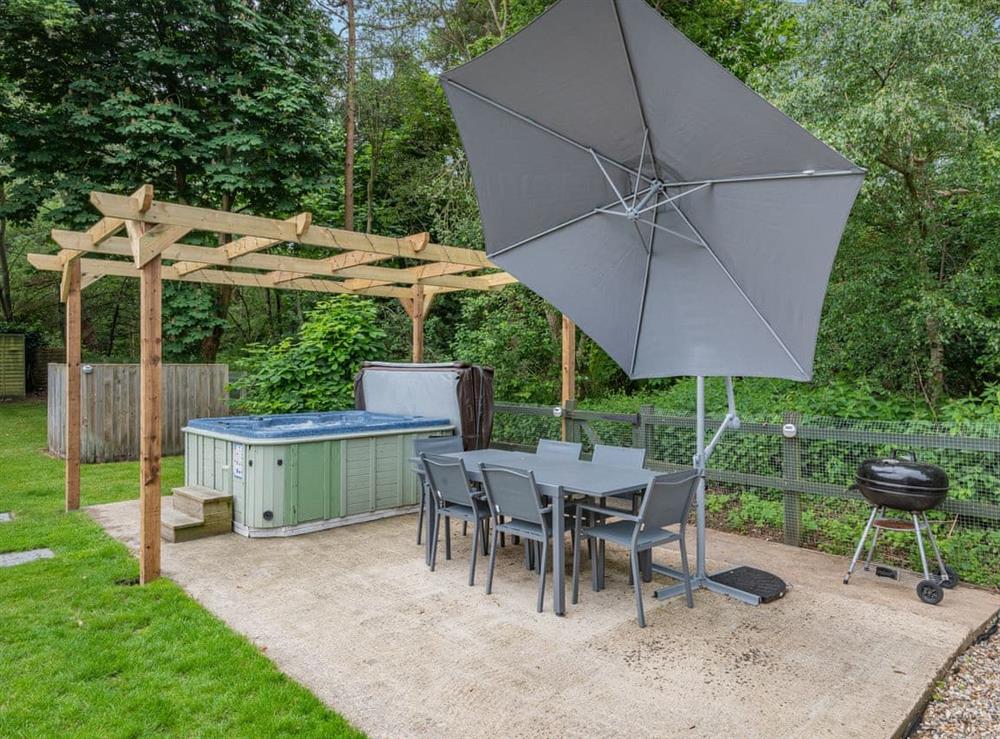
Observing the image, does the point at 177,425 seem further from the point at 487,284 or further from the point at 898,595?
the point at 898,595

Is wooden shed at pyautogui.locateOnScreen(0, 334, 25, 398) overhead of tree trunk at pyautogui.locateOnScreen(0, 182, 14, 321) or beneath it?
beneath

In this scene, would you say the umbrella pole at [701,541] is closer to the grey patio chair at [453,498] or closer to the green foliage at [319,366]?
the grey patio chair at [453,498]

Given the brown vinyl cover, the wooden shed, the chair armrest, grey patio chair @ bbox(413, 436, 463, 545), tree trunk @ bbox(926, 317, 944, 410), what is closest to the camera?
the chair armrest

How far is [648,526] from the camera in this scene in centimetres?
362

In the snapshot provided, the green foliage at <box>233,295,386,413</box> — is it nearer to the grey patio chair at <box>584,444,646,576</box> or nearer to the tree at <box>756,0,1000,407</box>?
the grey patio chair at <box>584,444,646,576</box>

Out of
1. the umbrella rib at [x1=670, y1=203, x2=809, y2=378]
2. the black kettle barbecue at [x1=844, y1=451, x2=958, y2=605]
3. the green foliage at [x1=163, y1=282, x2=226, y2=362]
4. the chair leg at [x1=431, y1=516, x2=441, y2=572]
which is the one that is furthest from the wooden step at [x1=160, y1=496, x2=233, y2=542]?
the green foliage at [x1=163, y1=282, x2=226, y2=362]

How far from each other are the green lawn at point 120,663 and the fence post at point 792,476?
3.99 meters

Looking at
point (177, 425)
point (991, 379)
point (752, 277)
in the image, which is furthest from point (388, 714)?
point (177, 425)

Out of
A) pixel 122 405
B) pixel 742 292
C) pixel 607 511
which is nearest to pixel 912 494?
pixel 742 292

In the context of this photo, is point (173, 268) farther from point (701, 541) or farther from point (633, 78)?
point (701, 541)

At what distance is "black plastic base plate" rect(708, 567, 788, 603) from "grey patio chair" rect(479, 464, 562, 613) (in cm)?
124

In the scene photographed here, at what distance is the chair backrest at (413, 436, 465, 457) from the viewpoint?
17.5 ft

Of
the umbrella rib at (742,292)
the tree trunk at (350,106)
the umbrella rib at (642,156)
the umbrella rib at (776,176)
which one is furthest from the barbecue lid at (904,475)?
the tree trunk at (350,106)

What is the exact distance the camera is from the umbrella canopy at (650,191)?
305 centimetres
